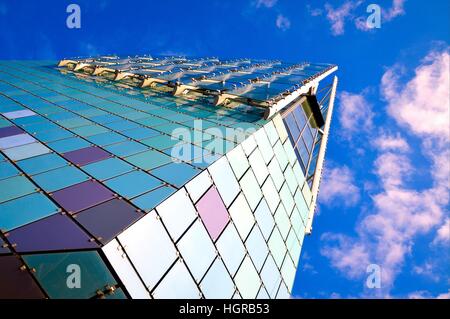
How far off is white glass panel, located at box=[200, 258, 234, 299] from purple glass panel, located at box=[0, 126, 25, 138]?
30.9ft

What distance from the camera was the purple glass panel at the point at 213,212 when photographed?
9.72 m

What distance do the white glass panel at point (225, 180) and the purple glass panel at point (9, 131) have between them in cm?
805

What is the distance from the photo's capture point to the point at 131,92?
2020cm

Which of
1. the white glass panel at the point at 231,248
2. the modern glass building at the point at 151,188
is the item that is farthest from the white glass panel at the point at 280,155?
the white glass panel at the point at 231,248

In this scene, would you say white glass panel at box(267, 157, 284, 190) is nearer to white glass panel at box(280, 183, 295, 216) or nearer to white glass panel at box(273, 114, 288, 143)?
white glass panel at box(280, 183, 295, 216)

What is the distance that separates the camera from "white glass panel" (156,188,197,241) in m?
8.13

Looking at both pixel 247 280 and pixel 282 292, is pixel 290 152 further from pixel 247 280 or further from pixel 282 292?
pixel 247 280

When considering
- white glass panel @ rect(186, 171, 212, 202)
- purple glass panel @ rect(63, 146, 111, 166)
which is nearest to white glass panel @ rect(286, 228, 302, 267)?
white glass panel @ rect(186, 171, 212, 202)

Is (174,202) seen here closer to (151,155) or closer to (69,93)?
(151,155)

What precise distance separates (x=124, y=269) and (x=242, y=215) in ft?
20.2

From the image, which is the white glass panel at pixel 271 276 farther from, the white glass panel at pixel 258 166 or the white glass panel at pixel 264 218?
the white glass panel at pixel 258 166
